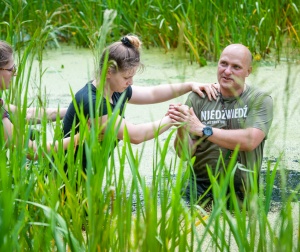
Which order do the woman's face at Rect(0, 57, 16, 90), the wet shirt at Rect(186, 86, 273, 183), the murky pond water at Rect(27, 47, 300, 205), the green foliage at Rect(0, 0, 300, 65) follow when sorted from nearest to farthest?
the woman's face at Rect(0, 57, 16, 90) → the wet shirt at Rect(186, 86, 273, 183) → the murky pond water at Rect(27, 47, 300, 205) → the green foliage at Rect(0, 0, 300, 65)

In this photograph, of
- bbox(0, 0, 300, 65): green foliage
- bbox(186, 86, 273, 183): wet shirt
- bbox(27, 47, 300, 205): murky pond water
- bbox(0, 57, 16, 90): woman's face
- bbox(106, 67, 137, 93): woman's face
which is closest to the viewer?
bbox(0, 57, 16, 90): woman's face

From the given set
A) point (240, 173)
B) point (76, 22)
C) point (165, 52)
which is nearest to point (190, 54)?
point (165, 52)

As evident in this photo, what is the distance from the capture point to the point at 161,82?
14.3 feet

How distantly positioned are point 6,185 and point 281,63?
3197mm

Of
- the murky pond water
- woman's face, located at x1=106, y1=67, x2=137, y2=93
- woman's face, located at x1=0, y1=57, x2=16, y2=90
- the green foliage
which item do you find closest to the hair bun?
woman's face, located at x1=106, y1=67, x2=137, y2=93

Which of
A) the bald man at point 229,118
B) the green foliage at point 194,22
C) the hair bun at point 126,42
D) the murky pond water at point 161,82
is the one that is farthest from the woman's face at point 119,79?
the green foliage at point 194,22

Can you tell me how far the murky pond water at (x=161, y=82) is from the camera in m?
3.31

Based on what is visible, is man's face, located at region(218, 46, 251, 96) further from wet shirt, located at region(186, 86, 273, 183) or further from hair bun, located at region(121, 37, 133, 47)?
hair bun, located at region(121, 37, 133, 47)

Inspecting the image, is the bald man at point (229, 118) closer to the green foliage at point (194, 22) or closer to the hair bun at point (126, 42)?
the hair bun at point (126, 42)

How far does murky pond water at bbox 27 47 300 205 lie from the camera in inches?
130

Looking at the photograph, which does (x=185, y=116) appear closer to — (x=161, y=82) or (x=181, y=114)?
(x=181, y=114)

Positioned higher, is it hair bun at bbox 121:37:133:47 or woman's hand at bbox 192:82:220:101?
hair bun at bbox 121:37:133:47

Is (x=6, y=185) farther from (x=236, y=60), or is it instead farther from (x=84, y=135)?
(x=236, y=60)

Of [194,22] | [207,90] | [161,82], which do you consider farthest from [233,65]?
[194,22]
